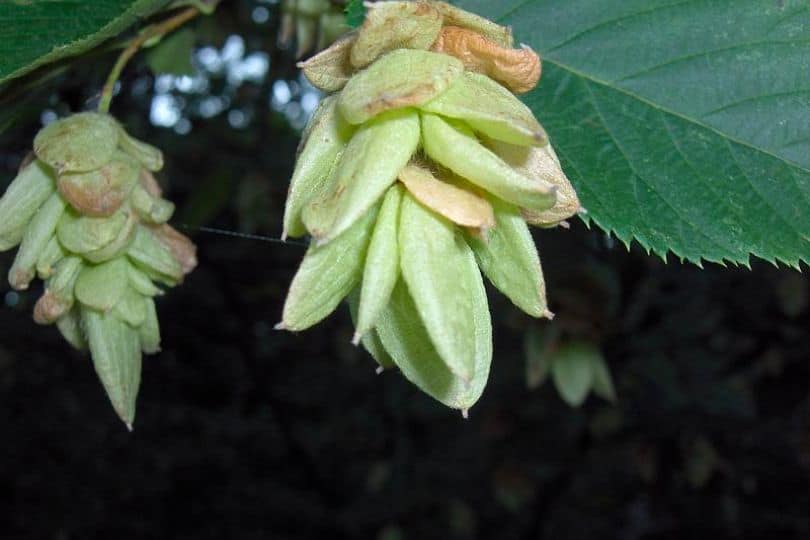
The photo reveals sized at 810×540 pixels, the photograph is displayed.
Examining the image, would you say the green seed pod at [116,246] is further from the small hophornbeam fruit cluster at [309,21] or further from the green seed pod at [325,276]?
the small hophornbeam fruit cluster at [309,21]

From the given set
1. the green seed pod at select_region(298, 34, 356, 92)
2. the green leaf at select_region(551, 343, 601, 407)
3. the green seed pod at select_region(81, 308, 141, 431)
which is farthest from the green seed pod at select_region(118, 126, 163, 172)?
the green leaf at select_region(551, 343, 601, 407)

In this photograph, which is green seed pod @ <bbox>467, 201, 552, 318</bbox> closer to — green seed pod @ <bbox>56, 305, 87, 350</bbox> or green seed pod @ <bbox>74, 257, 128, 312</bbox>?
green seed pod @ <bbox>74, 257, 128, 312</bbox>

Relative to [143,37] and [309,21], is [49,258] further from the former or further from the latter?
[309,21]

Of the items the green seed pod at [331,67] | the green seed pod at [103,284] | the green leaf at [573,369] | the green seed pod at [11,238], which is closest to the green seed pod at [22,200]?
the green seed pod at [11,238]

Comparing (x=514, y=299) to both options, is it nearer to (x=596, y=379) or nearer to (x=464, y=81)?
(x=464, y=81)

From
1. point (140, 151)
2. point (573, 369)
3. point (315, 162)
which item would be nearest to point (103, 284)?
point (140, 151)

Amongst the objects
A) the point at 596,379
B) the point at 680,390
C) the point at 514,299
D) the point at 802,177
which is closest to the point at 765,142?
the point at 802,177

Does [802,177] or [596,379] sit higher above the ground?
[802,177]
